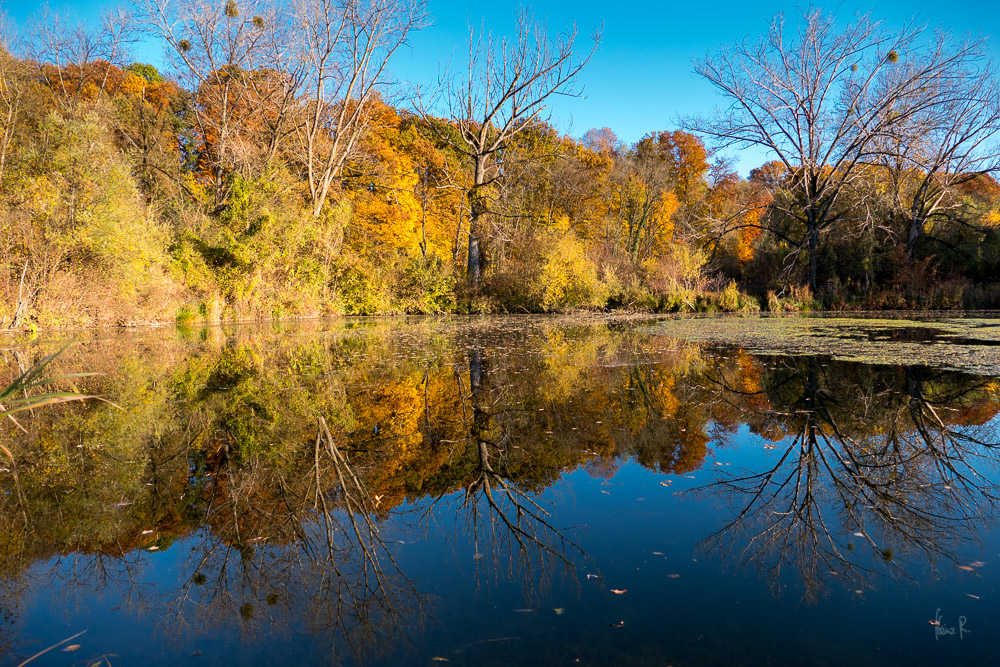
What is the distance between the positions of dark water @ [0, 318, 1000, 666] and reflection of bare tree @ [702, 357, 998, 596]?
0.02 meters

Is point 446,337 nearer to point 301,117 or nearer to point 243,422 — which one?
point 243,422

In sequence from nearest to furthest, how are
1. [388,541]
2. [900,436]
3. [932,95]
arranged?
[388,541], [900,436], [932,95]

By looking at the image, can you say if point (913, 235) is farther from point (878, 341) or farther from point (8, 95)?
point (8, 95)

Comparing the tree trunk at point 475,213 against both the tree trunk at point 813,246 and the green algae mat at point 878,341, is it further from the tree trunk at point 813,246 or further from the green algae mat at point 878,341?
the tree trunk at point 813,246

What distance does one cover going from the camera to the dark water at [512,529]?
1911mm

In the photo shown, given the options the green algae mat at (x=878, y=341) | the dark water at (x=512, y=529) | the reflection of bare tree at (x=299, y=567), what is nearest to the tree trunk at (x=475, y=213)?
the green algae mat at (x=878, y=341)

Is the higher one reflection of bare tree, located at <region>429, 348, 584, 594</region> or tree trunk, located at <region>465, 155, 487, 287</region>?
tree trunk, located at <region>465, 155, 487, 287</region>

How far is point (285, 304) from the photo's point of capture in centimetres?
2098

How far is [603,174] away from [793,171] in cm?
1383

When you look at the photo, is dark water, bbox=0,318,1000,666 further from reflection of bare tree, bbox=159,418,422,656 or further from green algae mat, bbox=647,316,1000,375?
green algae mat, bbox=647,316,1000,375

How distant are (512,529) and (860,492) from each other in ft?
6.51

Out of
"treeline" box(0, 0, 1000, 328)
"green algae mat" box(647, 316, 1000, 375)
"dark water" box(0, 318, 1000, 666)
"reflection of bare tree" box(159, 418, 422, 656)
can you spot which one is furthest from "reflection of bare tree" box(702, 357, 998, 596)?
"treeline" box(0, 0, 1000, 328)

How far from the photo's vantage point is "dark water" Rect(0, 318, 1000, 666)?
1911 mm

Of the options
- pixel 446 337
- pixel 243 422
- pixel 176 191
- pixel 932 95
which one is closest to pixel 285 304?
pixel 176 191
